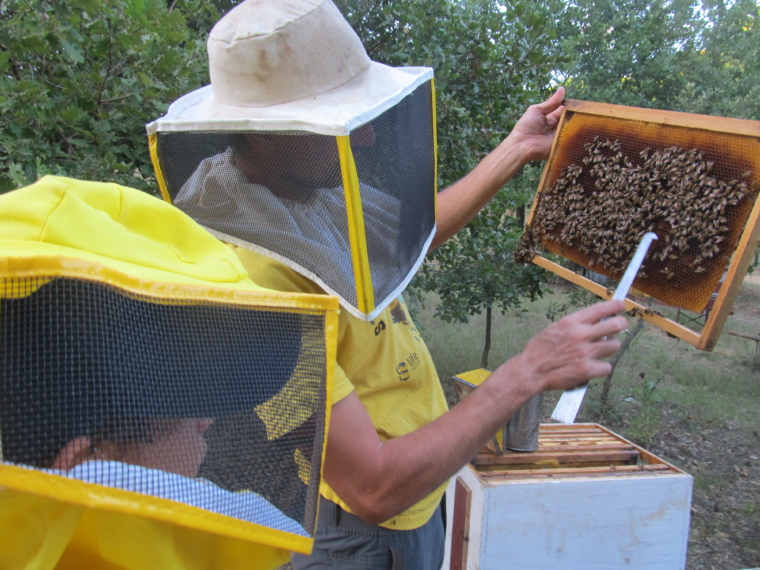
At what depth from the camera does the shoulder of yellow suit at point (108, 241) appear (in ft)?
1.95

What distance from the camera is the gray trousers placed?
1548 mm

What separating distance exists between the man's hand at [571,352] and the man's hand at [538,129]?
1125 mm

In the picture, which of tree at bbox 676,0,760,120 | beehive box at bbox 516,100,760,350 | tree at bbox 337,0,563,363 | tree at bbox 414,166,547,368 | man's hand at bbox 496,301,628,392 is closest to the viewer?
man's hand at bbox 496,301,628,392

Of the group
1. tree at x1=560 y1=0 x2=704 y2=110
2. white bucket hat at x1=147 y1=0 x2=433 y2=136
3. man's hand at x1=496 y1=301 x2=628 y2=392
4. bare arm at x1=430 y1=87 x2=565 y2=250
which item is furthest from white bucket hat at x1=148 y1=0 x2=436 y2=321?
tree at x1=560 y1=0 x2=704 y2=110

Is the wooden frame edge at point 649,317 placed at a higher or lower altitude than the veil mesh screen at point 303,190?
lower

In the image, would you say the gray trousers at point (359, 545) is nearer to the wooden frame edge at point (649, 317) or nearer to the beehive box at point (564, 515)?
the beehive box at point (564, 515)

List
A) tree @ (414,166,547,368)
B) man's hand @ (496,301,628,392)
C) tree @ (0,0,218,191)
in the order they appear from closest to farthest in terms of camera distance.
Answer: man's hand @ (496,301,628,392), tree @ (0,0,218,191), tree @ (414,166,547,368)

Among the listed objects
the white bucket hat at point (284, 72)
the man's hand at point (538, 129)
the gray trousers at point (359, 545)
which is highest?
the white bucket hat at point (284, 72)

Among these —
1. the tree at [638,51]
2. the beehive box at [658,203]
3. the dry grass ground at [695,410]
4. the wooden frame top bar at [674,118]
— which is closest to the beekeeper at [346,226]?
the beehive box at [658,203]

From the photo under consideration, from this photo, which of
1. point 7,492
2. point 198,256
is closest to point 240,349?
point 198,256

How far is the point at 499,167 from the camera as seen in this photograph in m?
2.29

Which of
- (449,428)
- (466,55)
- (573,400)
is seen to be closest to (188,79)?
(449,428)

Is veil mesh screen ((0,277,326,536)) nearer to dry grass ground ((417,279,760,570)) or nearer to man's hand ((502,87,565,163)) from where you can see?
man's hand ((502,87,565,163))

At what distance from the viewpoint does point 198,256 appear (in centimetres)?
86
